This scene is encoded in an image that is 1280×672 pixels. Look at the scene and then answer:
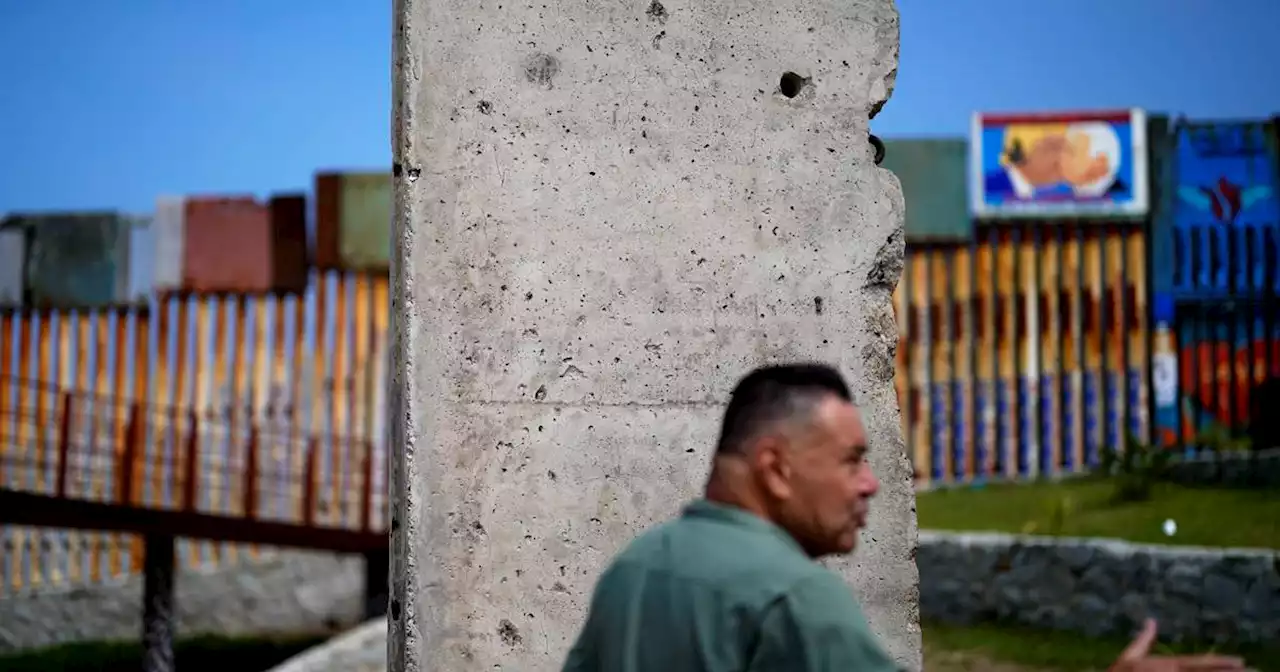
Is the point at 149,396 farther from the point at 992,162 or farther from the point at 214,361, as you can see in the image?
the point at 992,162

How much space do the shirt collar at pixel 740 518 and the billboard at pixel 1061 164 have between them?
1392cm

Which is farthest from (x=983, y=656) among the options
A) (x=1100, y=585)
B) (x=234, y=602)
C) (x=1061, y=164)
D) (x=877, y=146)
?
(x=234, y=602)

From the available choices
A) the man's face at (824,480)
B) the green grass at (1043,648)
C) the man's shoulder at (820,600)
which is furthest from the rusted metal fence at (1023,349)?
the man's shoulder at (820,600)

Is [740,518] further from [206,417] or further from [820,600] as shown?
[206,417]

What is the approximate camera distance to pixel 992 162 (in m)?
15.1

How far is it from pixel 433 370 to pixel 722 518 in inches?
56.7

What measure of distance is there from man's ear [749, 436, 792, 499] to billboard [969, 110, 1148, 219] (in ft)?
45.7

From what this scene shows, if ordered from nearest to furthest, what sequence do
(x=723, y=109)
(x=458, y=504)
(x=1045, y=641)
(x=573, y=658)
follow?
(x=573, y=658) → (x=458, y=504) → (x=723, y=109) → (x=1045, y=641)

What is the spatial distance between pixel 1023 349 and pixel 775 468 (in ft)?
46.4

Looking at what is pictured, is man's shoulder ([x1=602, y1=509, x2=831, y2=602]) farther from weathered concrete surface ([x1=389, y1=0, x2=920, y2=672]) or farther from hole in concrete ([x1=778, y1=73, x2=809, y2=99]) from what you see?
hole in concrete ([x1=778, y1=73, x2=809, y2=99])

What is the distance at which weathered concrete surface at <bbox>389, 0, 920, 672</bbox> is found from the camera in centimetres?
299

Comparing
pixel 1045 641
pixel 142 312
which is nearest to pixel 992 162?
pixel 1045 641

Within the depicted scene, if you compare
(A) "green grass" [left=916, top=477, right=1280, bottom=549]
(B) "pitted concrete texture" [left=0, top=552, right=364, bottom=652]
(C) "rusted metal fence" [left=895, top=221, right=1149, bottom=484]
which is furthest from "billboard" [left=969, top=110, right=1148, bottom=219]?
(B) "pitted concrete texture" [left=0, top=552, right=364, bottom=652]

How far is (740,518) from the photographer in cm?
169
